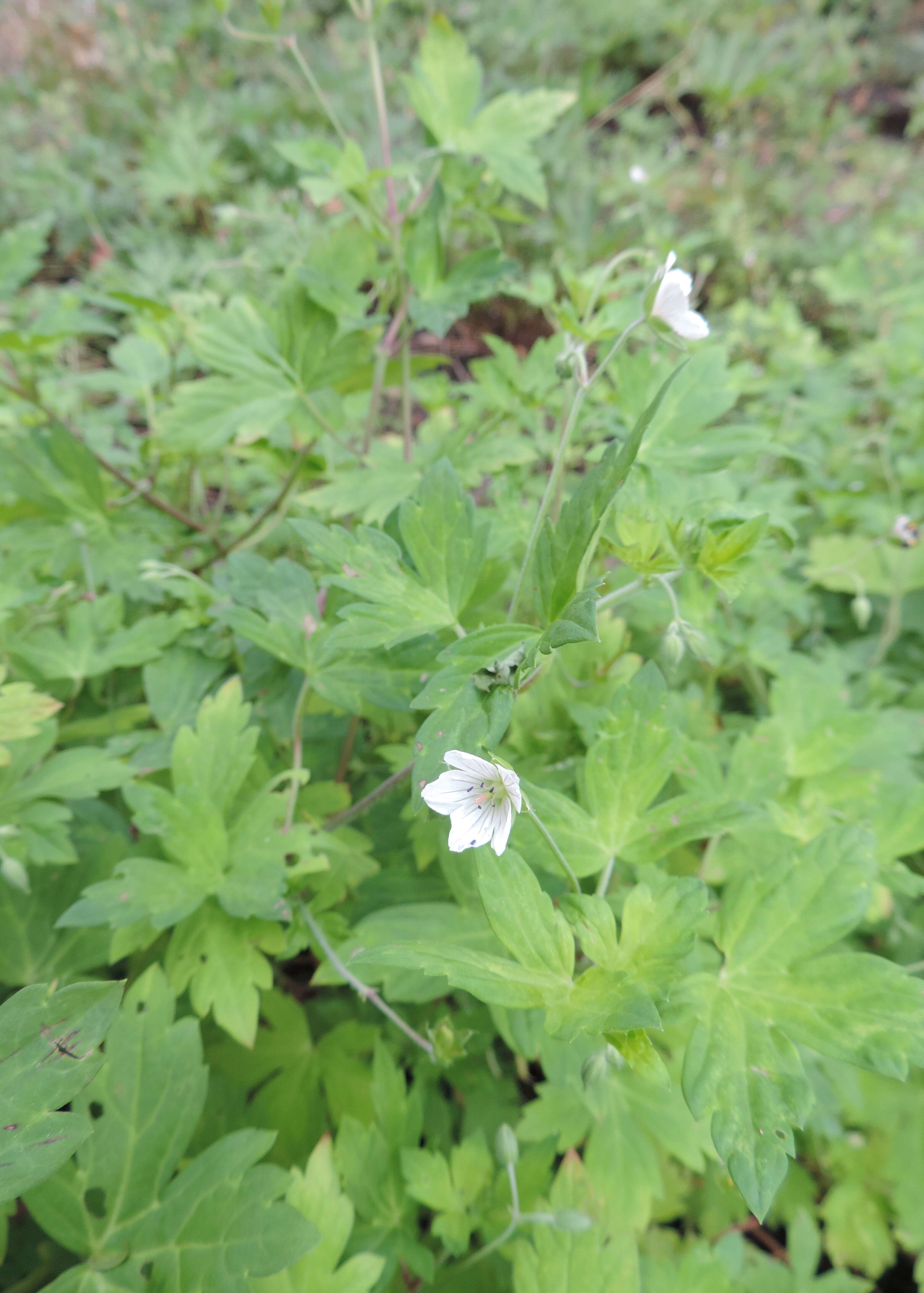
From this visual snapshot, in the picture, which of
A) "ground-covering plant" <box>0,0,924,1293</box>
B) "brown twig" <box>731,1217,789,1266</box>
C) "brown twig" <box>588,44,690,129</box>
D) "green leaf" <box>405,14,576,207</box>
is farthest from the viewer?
"brown twig" <box>588,44,690,129</box>

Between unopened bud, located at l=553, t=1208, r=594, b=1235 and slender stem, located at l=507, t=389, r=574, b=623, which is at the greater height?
slender stem, located at l=507, t=389, r=574, b=623

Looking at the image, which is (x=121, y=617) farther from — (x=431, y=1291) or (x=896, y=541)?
(x=896, y=541)

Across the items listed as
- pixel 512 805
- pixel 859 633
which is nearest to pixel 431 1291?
pixel 512 805

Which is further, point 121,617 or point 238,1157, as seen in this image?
point 121,617

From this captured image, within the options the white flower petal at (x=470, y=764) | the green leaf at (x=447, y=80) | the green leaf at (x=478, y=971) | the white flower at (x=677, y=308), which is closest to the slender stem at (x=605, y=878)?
the green leaf at (x=478, y=971)

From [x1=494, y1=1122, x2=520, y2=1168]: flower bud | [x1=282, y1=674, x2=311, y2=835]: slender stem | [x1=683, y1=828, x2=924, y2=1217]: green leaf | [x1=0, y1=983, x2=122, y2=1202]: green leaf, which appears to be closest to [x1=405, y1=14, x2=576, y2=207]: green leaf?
[x1=282, y1=674, x2=311, y2=835]: slender stem

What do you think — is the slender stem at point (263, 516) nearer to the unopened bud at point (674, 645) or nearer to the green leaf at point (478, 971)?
the unopened bud at point (674, 645)

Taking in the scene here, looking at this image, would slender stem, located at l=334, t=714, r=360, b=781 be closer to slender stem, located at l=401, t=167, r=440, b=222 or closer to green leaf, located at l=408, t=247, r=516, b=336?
green leaf, located at l=408, t=247, r=516, b=336
